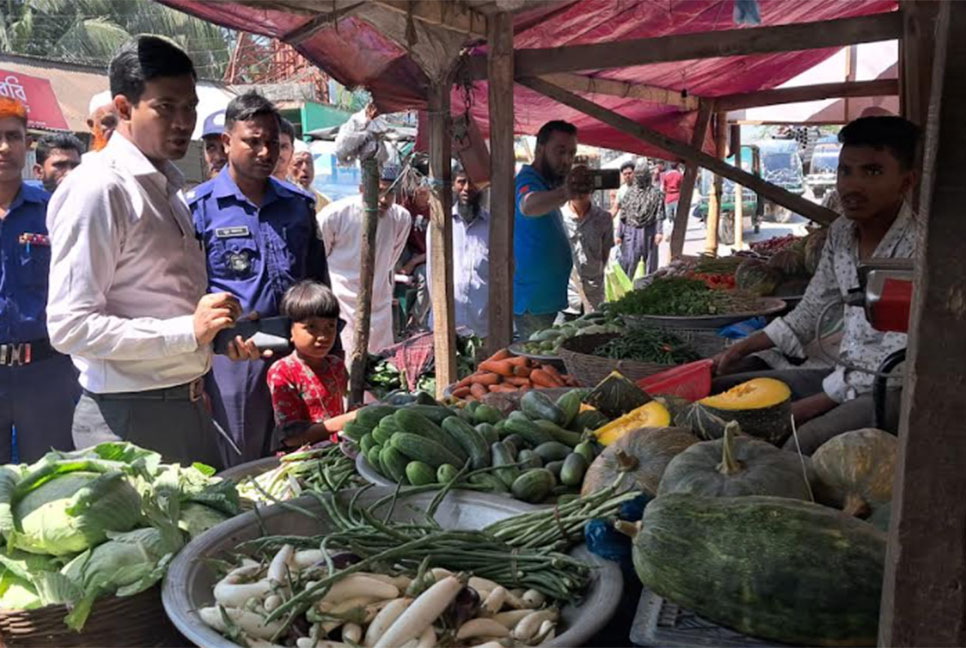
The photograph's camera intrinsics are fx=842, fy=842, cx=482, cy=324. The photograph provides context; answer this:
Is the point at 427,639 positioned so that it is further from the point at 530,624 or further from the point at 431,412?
the point at 431,412

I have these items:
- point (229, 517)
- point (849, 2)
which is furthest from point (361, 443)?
point (849, 2)

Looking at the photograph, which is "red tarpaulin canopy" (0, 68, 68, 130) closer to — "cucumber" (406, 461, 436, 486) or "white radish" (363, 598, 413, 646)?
"cucumber" (406, 461, 436, 486)

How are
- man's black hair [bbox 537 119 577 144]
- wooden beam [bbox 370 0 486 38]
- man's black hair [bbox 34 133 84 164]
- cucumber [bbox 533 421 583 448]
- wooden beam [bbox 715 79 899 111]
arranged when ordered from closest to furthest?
cucumber [bbox 533 421 583 448]
wooden beam [bbox 370 0 486 38]
man's black hair [bbox 537 119 577 144]
man's black hair [bbox 34 133 84 164]
wooden beam [bbox 715 79 899 111]

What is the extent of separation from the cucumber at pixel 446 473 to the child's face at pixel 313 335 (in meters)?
1.46

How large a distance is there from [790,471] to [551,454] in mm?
773

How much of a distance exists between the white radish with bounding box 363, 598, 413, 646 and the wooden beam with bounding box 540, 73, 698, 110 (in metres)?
5.80

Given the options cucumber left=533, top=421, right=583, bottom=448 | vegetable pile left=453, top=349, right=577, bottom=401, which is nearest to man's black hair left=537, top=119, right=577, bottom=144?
vegetable pile left=453, top=349, right=577, bottom=401

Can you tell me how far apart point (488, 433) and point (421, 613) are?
1040mm

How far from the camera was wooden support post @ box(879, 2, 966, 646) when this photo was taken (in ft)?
3.17

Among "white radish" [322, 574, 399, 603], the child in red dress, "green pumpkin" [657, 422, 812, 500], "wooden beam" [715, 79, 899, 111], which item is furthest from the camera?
"wooden beam" [715, 79, 899, 111]

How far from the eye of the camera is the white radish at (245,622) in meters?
1.59

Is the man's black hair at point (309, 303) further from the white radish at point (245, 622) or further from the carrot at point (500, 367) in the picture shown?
the white radish at point (245, 622)

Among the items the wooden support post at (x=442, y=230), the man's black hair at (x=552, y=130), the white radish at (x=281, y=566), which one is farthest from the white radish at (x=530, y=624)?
the man's black hair at (x=552, y=130)

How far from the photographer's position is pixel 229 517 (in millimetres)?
2273
